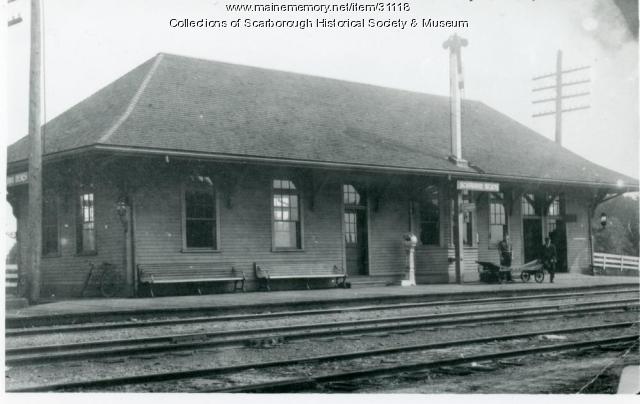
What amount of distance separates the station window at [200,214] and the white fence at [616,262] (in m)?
17.4

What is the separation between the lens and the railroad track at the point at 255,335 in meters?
8.88

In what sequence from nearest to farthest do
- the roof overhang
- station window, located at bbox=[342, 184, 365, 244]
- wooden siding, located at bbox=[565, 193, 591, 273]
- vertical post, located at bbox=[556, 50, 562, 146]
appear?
the roof overhang
station window, located at bbox=[342, 184, 365, 244]
wooden siding, located at bbox=[565, 193, 591, 273]
vertical post, located at bbox=[556, 50, 562, 146]

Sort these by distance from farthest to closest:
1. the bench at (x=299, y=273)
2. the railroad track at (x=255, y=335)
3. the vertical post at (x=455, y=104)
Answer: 1. the vertical post at (x=455, y=104)
2. the bench at (x=299, y=273)
3. the railroad track at (x=255, y=335)

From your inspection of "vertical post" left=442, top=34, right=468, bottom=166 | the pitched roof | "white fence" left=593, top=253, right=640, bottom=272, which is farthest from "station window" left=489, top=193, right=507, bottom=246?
"white fence" left=593, top=253, right=640, bottom=272

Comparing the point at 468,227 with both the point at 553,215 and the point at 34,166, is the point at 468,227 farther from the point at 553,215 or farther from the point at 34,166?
the point at 34,166

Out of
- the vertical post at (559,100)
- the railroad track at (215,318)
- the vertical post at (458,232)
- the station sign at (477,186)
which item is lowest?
the railroad track at (215,318)

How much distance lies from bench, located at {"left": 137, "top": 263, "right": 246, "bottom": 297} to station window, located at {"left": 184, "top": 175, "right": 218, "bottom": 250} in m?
0.49

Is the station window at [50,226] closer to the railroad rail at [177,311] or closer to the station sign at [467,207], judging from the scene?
the railroad rail at [177,311]

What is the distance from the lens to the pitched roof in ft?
57.0

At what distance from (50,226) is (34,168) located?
538 centimetres

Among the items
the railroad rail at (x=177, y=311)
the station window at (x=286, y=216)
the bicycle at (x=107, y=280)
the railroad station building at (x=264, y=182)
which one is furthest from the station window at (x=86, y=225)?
the railroad rail at (x=177, y=311)

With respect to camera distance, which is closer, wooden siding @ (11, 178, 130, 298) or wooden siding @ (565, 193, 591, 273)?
wooden siding @ (11, 178, 130, 298)

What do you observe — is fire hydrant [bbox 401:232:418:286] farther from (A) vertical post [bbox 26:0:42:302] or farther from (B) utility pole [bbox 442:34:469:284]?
(A) vertical post [bbox 26:0:42:302]
